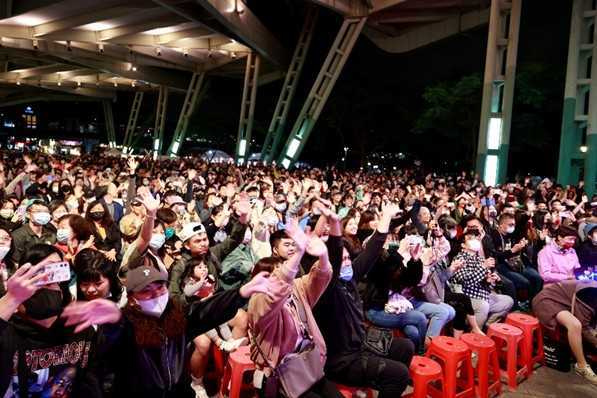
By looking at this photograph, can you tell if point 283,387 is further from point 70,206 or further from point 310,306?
point 70,206

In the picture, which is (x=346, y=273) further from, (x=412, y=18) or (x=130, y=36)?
(x=412, y=18)

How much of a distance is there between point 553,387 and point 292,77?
83.5 feet

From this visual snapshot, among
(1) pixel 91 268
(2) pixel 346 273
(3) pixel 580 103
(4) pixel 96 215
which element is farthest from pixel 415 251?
(3) pixel 580 103

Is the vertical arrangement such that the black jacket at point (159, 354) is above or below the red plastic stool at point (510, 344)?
above

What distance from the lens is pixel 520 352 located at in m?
5.27

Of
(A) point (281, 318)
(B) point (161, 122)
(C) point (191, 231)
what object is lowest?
(A) point (281, 318)

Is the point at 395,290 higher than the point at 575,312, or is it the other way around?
the point at 395,290

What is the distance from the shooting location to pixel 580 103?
59.5 ft

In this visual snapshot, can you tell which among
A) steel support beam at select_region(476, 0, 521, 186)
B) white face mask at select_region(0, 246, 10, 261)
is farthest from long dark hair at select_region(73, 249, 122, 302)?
steel support beam at select_region(476, 0, 521, 186)

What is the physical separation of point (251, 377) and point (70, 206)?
4861 mm

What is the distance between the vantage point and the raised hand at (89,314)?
2.64 m

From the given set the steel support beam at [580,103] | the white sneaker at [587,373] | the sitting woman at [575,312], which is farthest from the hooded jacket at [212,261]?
the steel support beam at [580,103]

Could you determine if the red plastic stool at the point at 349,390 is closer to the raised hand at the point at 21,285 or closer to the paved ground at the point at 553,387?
the paved ground at the point at 553,387

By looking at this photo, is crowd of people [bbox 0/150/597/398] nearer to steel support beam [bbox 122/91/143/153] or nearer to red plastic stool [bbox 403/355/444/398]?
red plastic stool [bbox 403/355/444/398]
